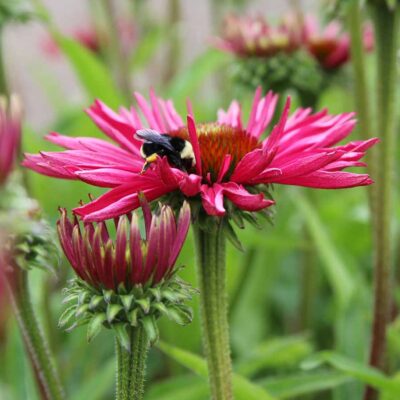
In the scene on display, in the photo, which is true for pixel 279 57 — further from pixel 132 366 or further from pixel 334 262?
pixel 132 366

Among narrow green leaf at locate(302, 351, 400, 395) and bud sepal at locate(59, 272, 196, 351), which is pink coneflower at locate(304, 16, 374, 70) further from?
bud sepal at locate(59, 272, 196, 351)

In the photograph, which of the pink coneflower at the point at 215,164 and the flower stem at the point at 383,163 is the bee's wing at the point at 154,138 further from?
the flower stem at the point at 383,163

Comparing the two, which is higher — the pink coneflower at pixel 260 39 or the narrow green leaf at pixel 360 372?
the pink coneflower at pixel 260 39

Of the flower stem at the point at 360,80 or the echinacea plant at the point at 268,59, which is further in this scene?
the echinacea plant at the point at 268,59

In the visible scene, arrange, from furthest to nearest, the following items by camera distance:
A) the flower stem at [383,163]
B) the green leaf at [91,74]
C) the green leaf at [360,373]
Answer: the green leaf at [91,74], the flower stem at [383,163], the green leaf at [360,373]

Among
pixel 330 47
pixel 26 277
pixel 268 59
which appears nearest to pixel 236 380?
pixel 26 277

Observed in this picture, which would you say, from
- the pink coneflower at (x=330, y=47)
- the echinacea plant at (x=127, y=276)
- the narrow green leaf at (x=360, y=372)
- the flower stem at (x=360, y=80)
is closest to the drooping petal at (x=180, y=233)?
the echinacea plant at (x=127, y=276)
